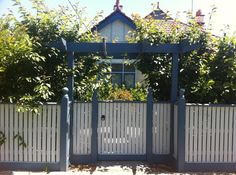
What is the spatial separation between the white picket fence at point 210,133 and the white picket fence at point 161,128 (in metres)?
0.82

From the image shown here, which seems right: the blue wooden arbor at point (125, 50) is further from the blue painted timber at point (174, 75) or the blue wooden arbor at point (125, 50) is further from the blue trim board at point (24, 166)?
the blue trim board at point (24, 166)

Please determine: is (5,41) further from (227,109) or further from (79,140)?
(227,109)

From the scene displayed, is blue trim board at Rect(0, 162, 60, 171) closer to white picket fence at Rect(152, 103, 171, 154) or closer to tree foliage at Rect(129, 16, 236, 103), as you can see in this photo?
white picket fence at Rect(152, 103, 171, 154)

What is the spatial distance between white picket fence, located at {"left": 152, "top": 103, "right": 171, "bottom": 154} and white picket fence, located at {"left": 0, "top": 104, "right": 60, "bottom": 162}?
7.62ft

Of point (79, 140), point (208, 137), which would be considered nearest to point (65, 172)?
point (79, 140)

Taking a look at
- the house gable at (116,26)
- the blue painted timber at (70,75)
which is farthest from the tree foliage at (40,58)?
the house gable at (116,26)

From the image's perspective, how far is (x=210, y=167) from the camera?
754 centimetres

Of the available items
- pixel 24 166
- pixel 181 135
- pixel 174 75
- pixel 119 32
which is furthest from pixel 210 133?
pixel 119 32

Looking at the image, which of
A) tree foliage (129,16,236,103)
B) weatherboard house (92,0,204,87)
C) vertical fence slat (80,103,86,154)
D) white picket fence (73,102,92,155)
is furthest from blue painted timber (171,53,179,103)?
weatherboard house (92,0,204,87)

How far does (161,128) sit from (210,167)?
1438mm

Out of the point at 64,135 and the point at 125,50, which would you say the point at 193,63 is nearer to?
the point at 125,50

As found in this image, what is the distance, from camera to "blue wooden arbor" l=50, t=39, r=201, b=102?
7934 mm

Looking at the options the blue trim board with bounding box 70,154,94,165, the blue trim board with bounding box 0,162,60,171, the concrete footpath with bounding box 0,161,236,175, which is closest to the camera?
the concrete footpath with bounding box 0,161,236,175

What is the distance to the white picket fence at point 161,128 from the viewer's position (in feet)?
27.1
